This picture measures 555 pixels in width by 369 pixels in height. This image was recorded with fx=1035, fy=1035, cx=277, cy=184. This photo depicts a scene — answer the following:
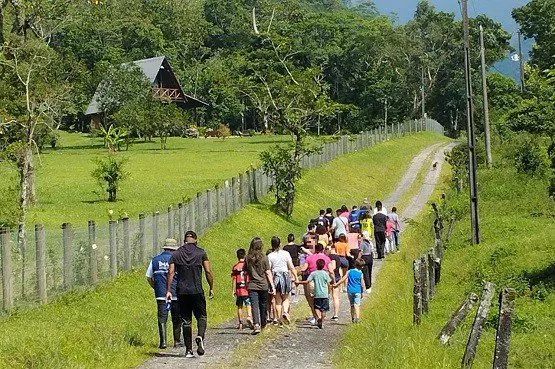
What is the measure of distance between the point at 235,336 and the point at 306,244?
5001 millimetres

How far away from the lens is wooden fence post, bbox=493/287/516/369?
12.6 meters

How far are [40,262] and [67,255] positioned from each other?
108cm

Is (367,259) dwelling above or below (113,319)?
above

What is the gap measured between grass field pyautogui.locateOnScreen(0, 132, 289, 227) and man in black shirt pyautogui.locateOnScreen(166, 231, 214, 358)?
10924mm

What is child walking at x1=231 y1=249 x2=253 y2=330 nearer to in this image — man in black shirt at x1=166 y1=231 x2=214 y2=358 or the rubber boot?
the rubber boot

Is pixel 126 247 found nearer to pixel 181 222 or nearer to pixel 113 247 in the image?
pixel 113 247

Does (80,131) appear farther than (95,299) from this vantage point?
Yes

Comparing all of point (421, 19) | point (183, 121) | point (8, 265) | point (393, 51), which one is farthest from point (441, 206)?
point (421, 19)

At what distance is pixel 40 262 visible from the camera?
1814 cm

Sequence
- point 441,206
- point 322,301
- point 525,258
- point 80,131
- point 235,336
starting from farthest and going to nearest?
1. point 80,131
2. point 441,206
3. point 525,258
4. point 322,301
5. point 235,336

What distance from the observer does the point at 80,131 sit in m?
93.5

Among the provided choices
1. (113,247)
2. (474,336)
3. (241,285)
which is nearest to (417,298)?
(241,285)

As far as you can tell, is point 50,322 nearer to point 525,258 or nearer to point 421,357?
point 421,357

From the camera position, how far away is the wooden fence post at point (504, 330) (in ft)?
41.3
